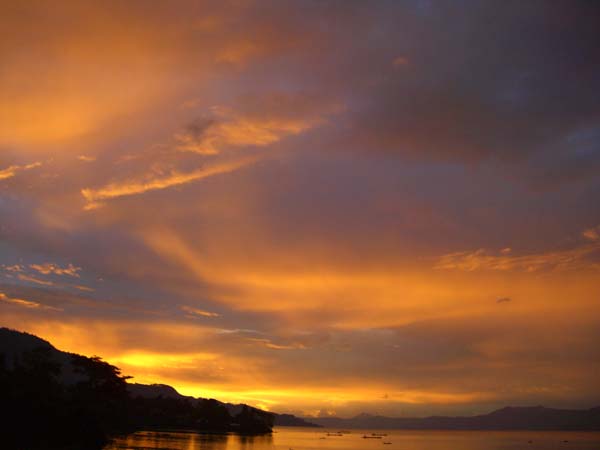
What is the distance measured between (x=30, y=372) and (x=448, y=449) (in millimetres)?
139470

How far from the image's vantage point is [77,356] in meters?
117

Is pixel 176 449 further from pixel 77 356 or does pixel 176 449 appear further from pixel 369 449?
pixel 369 449

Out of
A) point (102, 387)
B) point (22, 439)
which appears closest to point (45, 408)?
point (22, 439)

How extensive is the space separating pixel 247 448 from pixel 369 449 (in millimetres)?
62876

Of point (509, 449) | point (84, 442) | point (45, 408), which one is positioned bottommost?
point (509, 449)

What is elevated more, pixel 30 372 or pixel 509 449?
pixel 30 372

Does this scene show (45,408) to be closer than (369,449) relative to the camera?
Yes

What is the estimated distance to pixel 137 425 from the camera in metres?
164

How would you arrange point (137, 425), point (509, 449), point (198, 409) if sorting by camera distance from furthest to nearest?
point (198, 409), point (509, 449), point (137, 425)

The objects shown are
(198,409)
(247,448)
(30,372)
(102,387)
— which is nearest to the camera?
(30,372)

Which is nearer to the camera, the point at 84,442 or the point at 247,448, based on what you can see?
the point at 84,442

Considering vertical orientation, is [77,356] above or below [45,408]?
above

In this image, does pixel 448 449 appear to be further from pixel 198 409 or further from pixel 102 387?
pixel 102 387

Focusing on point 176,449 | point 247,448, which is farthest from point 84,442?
point 247,448
